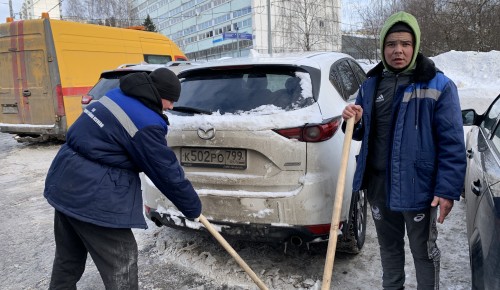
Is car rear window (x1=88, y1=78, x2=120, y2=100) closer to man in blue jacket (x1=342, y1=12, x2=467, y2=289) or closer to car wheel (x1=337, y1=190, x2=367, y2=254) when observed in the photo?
car wheel (x1=337, y1=190, x2=367, y2=254)

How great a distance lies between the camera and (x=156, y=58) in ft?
38.7

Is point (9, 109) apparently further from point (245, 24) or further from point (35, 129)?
point (245, 24)

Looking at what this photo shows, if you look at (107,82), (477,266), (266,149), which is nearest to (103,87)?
(107,82)

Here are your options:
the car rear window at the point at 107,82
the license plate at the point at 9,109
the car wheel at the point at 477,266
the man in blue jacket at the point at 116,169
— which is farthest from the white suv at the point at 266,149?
the license plate at the point at 9,109

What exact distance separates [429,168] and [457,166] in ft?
0.46

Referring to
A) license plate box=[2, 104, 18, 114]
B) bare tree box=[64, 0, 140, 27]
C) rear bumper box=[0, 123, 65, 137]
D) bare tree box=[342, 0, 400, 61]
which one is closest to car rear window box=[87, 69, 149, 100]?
rear bumper box=[0, 123, 65, 137]

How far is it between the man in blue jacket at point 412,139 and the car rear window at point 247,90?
55 cm

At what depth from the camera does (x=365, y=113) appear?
2480 millimetres

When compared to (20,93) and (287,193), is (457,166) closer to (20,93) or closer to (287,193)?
(287,193)

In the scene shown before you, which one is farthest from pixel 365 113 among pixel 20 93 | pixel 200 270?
pixel 20 93

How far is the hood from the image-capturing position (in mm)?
2111

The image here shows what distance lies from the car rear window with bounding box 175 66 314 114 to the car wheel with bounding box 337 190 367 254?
91cm

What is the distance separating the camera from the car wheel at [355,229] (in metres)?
3.14

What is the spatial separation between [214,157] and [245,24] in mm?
56896
